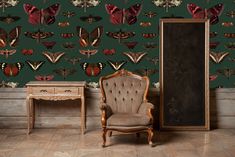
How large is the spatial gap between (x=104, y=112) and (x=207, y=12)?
2.27 metres

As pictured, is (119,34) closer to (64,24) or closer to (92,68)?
(92,68)

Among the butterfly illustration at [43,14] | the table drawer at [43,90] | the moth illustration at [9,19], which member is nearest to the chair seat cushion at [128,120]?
the table drawer at [43,90]

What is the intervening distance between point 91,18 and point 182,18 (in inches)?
53.3

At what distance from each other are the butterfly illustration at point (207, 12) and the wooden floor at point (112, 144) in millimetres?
1691

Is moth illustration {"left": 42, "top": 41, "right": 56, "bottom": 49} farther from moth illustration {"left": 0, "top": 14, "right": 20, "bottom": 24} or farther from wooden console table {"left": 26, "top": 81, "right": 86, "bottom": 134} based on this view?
wooden console table {"left": 26, "top": 81, "right": 86, "bottom": 134}

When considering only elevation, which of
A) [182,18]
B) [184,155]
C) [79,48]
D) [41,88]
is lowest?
[184,155]

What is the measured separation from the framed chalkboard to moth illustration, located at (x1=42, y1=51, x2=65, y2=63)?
60.0 inches

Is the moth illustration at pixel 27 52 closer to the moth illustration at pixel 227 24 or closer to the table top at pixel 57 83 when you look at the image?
the table top at pixel 57 83

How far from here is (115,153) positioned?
5.20 metres

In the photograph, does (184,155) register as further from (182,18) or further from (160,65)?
(182,18)

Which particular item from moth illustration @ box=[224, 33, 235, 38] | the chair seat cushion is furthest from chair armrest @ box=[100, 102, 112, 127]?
moth illustration @ box=[224, 33, 235, 38]

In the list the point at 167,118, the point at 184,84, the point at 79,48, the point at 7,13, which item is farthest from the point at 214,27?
the point at 7,13

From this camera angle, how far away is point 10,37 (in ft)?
21.1

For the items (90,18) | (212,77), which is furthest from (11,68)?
(212,77)
